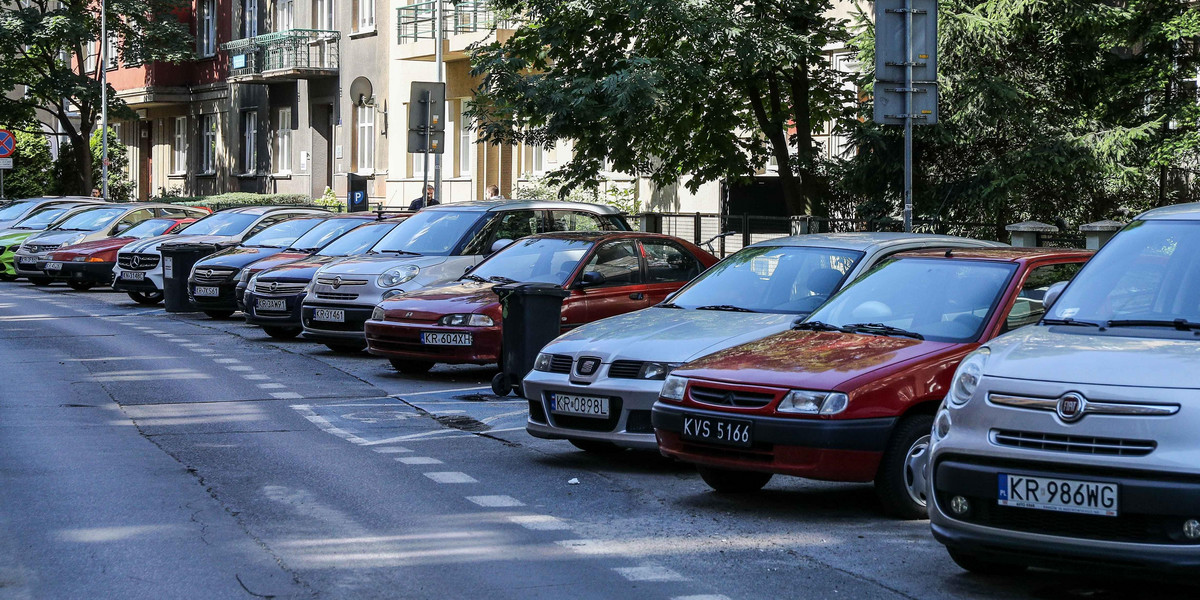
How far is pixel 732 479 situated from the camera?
9.25m

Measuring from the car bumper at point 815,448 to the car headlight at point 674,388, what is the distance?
323mm

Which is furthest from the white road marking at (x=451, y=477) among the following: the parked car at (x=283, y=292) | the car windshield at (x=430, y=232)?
the parked car at (x=283, y=292)

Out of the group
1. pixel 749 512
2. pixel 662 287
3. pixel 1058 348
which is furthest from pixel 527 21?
pixel 1058 348

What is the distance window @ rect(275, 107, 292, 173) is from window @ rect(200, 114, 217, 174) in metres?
5.52

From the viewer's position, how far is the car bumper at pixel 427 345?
14.6m

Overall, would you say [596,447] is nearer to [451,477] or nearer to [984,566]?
[451,477]

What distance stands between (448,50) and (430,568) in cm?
3224

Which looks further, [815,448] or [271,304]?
[271,304]

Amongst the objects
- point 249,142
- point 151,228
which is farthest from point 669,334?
point 249,142

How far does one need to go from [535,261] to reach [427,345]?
4.31 ft

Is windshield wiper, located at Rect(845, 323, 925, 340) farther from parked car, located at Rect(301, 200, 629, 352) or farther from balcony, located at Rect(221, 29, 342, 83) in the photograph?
balcony, located at Rect(221, 29, 342, 83)

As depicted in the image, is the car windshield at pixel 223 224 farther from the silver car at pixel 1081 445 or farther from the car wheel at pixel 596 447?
the silver car at pixel 1081 445

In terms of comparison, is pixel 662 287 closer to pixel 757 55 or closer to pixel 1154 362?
pixel 757 55

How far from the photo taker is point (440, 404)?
13586mm
